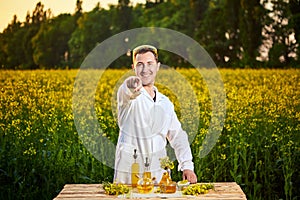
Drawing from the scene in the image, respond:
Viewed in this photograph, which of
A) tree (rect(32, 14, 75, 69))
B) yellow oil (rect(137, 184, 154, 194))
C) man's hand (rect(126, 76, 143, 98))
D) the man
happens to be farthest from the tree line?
yellow oil (rect(137, 184, 154, 194))

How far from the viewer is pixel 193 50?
596 cm

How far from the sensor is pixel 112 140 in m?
5.29

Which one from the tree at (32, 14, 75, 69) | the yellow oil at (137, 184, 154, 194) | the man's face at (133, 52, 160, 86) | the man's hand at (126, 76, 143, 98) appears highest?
the tree at (32, 14, 75, 69)

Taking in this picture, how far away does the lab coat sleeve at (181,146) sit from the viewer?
13.0ft

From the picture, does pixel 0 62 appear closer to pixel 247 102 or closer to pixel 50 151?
pixel 50 151

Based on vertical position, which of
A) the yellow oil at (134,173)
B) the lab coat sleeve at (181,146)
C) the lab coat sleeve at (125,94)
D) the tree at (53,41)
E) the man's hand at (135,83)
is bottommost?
the yellow oil at (134,173)

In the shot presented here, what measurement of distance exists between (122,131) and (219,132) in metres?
1.49

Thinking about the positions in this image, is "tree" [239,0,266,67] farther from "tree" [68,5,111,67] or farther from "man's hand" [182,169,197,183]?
"man's hand" [182,169,197,183]

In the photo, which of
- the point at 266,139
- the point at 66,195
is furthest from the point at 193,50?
the point at 66,195

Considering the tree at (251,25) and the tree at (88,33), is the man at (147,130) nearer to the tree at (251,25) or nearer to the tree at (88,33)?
the tree at (88,33)

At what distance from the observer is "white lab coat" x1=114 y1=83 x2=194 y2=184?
3967mm

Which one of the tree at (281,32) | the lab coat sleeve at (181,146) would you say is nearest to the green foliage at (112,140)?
the tree at (281,32)

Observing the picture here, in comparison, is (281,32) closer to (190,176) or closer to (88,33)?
(88,33)

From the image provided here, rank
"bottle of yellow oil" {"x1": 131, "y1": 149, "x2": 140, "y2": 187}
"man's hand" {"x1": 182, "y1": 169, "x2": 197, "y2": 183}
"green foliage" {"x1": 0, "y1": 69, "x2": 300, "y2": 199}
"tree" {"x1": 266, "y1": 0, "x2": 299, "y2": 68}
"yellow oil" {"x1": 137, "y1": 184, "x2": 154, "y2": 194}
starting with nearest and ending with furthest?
"yellow oil" {"x1": 137, "y1": 184, "x2": 154, "y2": 194} < "bottle of yellow oil" {"x1": 131, "y1": 149, "x2": 140, "y2": 187} < "man's hand" {"x1": 182, "y1": 169, "x2": 197, "y2": 183} < "green foliage" {"x1": 0, "y1": 69, "x2": 300, "y2": 199} < "tree" {"x1": 266, "y1": 0, "x2": 299, "y2": 68}
